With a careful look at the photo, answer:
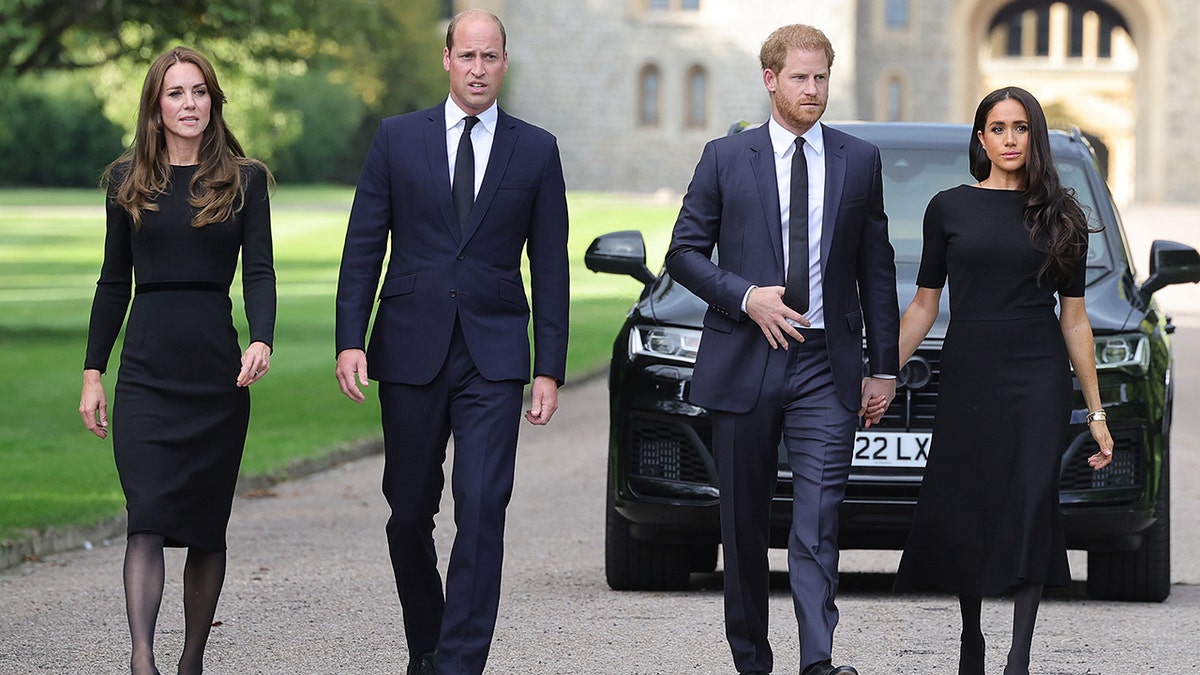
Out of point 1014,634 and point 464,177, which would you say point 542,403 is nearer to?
point 464,177

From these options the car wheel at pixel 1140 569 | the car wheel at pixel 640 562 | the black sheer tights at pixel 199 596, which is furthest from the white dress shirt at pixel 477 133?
the car wheel at pixel 1140 569

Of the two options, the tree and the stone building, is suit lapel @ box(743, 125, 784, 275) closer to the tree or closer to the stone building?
the tree

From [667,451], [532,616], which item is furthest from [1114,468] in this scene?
[532,616]

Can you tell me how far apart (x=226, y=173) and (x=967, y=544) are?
→ 227 centimetres

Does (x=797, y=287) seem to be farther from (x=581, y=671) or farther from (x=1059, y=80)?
(x=1059, y=80)

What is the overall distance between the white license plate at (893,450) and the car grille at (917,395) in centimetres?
3

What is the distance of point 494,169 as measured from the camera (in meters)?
5.57

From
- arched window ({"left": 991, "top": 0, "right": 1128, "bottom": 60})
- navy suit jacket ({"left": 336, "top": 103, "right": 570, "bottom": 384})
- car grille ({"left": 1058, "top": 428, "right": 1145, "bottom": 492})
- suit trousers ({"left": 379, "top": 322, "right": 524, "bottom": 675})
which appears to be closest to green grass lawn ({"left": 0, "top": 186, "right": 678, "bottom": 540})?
suit trousers ({"left": 379, "top": 322, "right": 524, "bottom": 675})

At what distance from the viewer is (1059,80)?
80.4 meters

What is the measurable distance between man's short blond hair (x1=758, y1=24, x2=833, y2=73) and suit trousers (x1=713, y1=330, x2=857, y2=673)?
2.43ft

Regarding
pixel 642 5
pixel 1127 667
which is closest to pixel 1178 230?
pixel 642 5

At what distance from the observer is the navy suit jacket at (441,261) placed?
18.1ft

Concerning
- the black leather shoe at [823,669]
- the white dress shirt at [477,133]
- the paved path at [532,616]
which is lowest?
the paved path at [532,616]

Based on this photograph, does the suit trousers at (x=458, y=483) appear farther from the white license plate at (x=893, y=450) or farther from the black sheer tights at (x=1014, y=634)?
the white license plate at (x=893, y=450)
